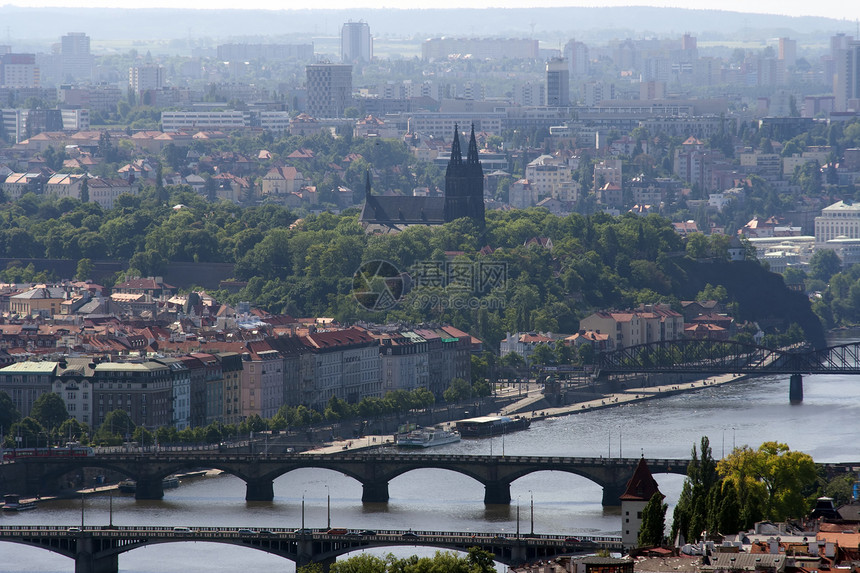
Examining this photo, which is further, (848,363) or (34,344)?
(848,363)

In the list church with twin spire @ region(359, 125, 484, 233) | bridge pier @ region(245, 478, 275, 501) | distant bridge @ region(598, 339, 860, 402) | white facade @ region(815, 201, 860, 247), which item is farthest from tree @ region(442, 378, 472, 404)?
white facade @ region(815, 201, 860, 247)

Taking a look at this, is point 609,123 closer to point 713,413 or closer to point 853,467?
point 713,413

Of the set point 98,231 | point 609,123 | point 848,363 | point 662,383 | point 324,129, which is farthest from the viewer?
point 609,123

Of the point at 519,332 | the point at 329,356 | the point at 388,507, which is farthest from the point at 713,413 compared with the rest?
the point at 388,507

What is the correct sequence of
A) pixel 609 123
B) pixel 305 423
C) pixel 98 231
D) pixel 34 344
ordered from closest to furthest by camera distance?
pixel 305 423 < pixel 34 344 < pixel 98 231 < pixel 609 123

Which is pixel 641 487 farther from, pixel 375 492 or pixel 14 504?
pixel 14 504

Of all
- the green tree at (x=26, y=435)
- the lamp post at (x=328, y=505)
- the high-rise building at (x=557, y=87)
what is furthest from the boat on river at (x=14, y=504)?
the high-rise building at (x=557, y=87)
